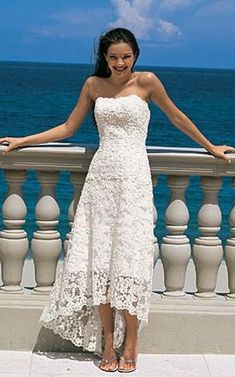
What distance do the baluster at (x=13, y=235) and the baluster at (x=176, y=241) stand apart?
785 millimetres

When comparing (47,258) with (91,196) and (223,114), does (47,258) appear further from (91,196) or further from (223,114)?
(223,114)

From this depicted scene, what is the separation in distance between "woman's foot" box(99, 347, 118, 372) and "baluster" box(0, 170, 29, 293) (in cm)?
63

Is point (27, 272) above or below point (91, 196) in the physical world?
below

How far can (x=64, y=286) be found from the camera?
17.0ft

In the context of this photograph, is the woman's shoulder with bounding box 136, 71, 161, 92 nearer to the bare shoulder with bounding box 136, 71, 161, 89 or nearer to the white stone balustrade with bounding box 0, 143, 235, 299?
the bare shoulder with bounding box 136, 71, 161, 89

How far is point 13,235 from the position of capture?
17.7 ft

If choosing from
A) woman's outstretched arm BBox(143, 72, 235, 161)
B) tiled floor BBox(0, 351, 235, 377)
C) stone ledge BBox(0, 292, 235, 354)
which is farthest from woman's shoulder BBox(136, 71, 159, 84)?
tiled floor BBox(0, 351, 235, 377)

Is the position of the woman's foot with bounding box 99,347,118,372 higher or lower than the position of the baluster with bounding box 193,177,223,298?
lower

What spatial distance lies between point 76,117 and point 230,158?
853 mm

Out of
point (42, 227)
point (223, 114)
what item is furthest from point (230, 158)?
point (223, 114)

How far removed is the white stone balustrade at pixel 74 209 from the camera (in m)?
5.30

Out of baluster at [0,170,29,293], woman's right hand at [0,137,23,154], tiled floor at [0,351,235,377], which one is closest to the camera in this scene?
tiled floor at [0,351,235,377]

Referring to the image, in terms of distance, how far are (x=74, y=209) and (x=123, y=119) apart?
2.02ft

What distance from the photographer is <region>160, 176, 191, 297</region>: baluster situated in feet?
17.6
